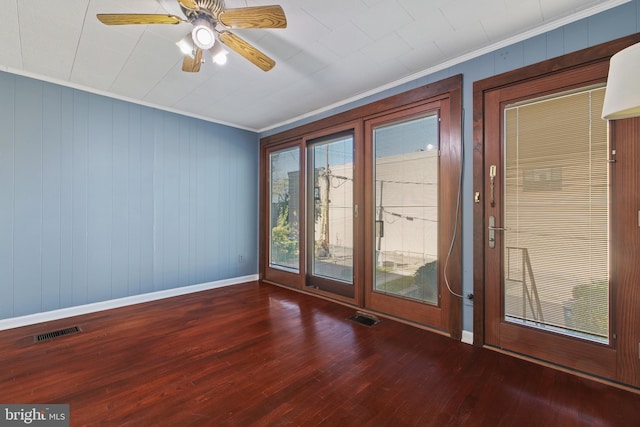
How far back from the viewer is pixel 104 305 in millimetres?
3525

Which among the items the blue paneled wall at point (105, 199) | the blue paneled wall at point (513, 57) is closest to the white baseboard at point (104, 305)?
the blue paneled wall at point (105, 199)

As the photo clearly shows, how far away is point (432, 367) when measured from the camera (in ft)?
7.33

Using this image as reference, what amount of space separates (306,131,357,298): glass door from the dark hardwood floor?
3.28 ft

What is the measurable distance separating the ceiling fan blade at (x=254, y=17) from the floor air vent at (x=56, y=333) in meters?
3.28

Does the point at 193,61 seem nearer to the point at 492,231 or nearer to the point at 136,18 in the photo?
the point at 136,18

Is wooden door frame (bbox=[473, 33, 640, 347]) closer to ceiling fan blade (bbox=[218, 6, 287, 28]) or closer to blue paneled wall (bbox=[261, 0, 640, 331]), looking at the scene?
blue paneled wall (bbox=[261, 0, 640, 331])

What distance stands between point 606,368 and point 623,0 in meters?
2.59

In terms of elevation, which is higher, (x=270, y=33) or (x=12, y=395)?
(x=270, y=33)

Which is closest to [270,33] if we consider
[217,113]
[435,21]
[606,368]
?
[435,21]

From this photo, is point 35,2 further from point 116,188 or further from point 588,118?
point 588,118

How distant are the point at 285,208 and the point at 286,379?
3076 millimetres

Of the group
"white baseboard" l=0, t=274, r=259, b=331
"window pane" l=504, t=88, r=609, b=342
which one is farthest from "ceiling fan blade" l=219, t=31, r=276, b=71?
"white baseboard" l=0, t=274, r=259, b=331

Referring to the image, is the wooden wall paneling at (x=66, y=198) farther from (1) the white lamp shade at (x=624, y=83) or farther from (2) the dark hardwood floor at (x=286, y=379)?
(1) the white lamp shade at (x=624, y=83)

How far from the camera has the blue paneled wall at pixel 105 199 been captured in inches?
119
